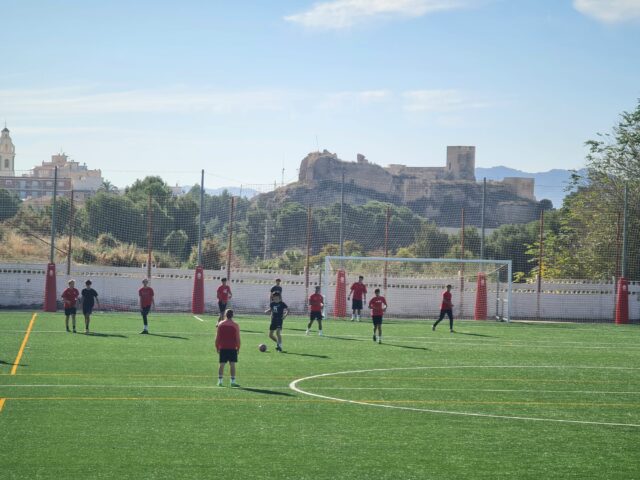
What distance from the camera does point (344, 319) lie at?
139ft

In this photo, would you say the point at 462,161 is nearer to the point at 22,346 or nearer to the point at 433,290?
the point at 433,290

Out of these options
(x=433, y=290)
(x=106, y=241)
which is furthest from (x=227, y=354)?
(x=106, y=241)

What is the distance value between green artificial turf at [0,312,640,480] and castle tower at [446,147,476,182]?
159m

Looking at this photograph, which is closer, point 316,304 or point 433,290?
point 316,304

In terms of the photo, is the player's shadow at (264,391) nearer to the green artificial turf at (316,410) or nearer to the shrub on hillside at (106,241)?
the green artificial turf at (316,410)

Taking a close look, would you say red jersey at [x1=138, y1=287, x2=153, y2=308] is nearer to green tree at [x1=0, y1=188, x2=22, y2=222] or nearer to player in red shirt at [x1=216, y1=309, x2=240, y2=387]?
player in red shirt at [x1=216, y1=309, x2=240, y2=387]

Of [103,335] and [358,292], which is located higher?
[358,292]

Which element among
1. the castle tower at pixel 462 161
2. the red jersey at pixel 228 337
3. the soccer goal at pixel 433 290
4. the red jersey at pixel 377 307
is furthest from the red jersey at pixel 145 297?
the castle tower at pixel 462 161

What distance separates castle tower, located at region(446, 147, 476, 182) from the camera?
189 meters

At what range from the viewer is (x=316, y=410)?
700 inches

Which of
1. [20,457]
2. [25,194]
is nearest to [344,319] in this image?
[20,457]

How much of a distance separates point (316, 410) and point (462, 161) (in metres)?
176

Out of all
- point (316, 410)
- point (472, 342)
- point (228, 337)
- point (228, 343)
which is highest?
point (228, 337)

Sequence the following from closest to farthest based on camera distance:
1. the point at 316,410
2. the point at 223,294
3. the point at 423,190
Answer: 1. the point at 316,410
2. the point at 223,294
3. the point at 423,190
